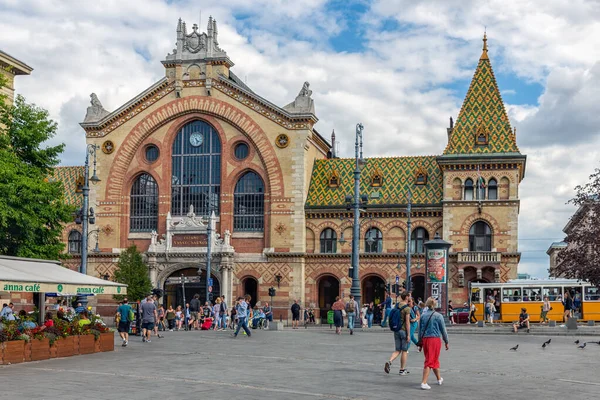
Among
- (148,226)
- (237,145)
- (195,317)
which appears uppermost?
(237,145)

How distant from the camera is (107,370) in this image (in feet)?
68.7

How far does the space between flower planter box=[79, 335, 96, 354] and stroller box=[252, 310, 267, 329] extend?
2045 cm

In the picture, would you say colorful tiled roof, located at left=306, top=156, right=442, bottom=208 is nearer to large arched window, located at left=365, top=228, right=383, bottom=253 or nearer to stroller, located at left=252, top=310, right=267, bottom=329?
large arched window, located at left=365, top=228, right=383, bottom=253

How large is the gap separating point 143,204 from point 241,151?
327 inches

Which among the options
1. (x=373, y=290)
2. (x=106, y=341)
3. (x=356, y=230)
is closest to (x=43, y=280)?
(x=106, y=341)

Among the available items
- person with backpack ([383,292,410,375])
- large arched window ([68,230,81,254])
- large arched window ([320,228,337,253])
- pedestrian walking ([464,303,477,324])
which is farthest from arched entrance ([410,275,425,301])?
person with backpack ([383,292,410,375])

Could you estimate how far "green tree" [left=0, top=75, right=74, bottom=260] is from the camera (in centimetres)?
3828

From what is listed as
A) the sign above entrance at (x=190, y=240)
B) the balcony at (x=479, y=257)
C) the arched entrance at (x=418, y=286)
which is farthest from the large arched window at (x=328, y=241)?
the balcony at (x=479, y=257)

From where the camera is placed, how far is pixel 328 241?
6231 centimetres

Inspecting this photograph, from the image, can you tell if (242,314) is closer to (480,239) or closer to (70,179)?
(480,239)

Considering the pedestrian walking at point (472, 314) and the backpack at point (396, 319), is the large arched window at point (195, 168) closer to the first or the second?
the pedestrian walking at point (472, 314)

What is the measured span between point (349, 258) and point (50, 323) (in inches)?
1461

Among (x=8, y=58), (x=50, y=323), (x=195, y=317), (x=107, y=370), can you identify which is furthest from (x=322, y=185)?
(x=107, y=370)

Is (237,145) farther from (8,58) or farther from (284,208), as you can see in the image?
(8,58)
